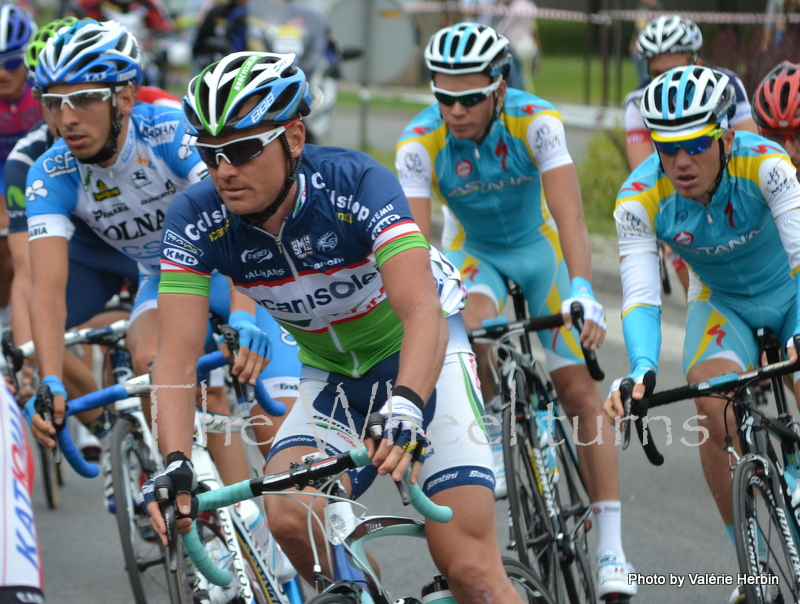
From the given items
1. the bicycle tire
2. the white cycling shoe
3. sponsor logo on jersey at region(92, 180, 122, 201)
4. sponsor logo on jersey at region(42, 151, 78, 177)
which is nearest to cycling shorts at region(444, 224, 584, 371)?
the white cycling shoe

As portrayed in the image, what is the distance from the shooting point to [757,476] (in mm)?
4301

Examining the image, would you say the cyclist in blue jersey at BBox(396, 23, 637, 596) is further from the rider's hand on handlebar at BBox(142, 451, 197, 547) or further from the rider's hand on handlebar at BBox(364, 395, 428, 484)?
the rider's hand on handlebar at BBox(142, 451, 197, 547)

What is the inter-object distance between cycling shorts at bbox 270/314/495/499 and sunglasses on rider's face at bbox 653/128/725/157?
1.12 meters

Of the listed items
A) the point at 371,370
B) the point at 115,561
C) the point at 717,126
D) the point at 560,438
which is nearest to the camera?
the point at 371,370

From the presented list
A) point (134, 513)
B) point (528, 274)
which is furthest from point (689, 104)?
point (134, 513)

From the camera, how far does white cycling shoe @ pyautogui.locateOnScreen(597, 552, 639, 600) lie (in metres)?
4.87

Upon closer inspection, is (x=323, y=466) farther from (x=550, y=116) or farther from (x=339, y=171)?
(x=550, y=116)

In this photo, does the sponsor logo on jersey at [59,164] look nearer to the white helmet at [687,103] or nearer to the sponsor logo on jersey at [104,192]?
the sponsor logo on jersey at [104,192]

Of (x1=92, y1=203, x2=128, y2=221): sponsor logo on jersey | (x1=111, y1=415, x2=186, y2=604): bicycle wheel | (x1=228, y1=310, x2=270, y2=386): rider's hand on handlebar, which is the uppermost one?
(x1=92, y1=203, x2=128, y2=221): sponsor logo on jersey

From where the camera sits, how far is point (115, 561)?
602 centimetres

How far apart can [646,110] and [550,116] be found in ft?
3.28

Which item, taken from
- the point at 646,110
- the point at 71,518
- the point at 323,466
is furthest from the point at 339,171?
the point at 71,518

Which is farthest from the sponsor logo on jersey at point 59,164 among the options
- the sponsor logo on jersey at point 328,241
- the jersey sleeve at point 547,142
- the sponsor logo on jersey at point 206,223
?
the jersey sleeve at point 547,142

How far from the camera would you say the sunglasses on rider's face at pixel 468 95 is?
5355 mm
